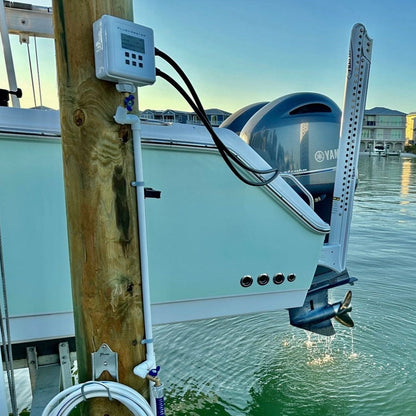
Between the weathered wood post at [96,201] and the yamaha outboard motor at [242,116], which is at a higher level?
the yamaha outboard motor at [242,116]

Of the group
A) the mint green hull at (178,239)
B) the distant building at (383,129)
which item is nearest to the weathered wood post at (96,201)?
the mint green hull at (178,239)

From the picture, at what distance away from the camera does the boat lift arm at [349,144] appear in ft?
9.63

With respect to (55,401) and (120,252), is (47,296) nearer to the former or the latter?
(55,401)

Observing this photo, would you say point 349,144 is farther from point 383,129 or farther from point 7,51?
point 383,129

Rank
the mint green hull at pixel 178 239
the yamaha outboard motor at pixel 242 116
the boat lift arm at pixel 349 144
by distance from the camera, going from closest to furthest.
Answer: the mint green hull at pixel 178 239
the boat lift arm at pixel 349 144
the yamaha outboard motor at pixel 242 116

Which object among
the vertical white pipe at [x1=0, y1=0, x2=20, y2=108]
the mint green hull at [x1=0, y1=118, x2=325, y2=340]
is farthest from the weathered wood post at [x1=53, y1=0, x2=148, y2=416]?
the vertical white pipe at [x1=0, y1=0, x2=20, y2=108]

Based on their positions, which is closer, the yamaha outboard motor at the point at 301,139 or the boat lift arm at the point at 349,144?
the boat lift arm at the point at 349,144

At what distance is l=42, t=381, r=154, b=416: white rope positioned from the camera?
4.75 ft

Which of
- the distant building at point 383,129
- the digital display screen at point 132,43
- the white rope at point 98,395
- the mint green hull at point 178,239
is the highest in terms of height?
the distant building at point 383,129

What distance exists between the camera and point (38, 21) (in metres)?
2.94

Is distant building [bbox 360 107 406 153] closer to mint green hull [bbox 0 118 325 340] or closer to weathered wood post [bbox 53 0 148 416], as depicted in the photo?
mint green hull [bbox 0 118 325 340]

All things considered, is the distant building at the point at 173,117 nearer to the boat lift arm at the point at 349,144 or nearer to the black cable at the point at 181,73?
the black cable at the point at 181,73

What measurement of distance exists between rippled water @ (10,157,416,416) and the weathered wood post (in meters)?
1.88

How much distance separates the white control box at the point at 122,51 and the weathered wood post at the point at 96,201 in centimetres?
8
